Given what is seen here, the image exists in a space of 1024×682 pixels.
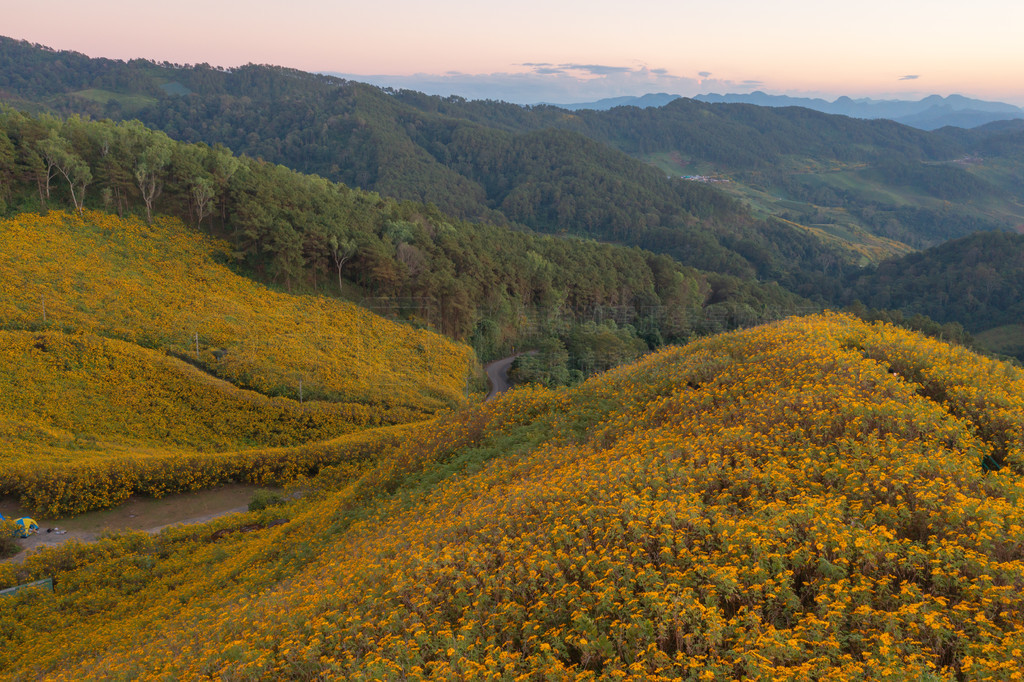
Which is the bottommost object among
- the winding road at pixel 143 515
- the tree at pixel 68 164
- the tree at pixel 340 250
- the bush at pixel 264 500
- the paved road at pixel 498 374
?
the paved road at pixel 498 374

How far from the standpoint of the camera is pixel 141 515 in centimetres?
2103

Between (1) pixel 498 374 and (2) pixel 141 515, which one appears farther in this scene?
(1) pixel 498 374

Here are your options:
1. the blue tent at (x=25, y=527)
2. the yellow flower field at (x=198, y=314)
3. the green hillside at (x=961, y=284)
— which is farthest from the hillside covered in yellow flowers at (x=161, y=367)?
the green hillside at (x=961, y=284)

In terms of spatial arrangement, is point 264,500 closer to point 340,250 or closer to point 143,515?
point 143,515

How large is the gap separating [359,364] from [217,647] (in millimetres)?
31131

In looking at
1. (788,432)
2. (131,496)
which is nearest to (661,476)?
(788,432)

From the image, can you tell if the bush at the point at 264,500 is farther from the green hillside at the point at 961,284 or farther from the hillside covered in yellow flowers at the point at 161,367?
the green hillside at the point at 961,284

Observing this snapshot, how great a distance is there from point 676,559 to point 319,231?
149 feet

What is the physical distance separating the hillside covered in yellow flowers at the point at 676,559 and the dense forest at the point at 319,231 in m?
35.1

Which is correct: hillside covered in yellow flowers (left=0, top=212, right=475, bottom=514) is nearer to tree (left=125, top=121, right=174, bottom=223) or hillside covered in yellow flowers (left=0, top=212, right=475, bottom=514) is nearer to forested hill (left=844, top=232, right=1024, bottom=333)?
tree (left=125, top=121, right=174, bottom=223)

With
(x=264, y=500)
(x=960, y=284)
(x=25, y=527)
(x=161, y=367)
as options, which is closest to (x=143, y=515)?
(x=25, y=527)

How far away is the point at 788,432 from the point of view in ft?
32.1

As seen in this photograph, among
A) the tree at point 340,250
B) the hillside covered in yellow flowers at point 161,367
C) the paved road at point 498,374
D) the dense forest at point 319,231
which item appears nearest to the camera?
the hillside covered in yellow flowers at point 161,367

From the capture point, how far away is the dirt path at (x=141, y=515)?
62.2 feet
